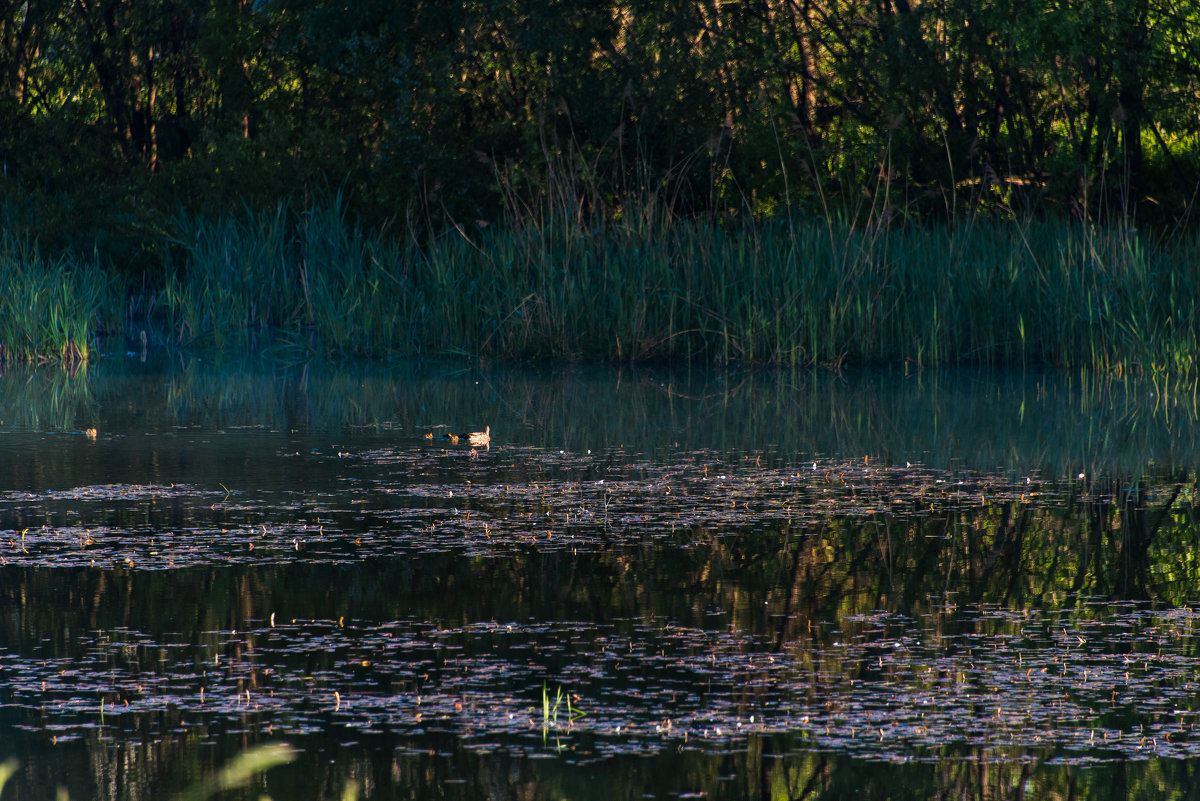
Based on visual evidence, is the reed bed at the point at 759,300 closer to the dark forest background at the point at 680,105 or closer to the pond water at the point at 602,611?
the dark forest background at the point at 680,105

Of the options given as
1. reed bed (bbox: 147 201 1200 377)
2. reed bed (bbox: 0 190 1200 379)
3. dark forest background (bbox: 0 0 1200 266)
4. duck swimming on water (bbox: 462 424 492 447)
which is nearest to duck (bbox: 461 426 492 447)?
duck swimming on water (bbox: 462 424 492 447)

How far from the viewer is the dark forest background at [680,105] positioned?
1977 cm

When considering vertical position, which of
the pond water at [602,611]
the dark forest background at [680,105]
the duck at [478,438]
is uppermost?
the dark forest background at [680,105]

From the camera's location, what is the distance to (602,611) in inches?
199

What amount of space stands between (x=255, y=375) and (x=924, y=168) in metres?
11.0

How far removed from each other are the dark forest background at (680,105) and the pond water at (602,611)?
34.6 feet

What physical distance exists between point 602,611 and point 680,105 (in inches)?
620

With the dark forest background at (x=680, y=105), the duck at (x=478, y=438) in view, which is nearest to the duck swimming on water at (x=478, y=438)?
the duck at (x=478, y=438)

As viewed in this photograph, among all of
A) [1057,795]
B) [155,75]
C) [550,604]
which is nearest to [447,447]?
[550,604]

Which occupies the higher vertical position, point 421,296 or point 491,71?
point 491,71

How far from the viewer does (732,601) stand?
5.21 metres

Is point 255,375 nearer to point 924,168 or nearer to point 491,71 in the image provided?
point 491,71

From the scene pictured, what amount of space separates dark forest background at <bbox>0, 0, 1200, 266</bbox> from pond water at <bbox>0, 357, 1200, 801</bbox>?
10.6 m

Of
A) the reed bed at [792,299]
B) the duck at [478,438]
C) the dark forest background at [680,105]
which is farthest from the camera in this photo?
the dark forest background at [680,105]
